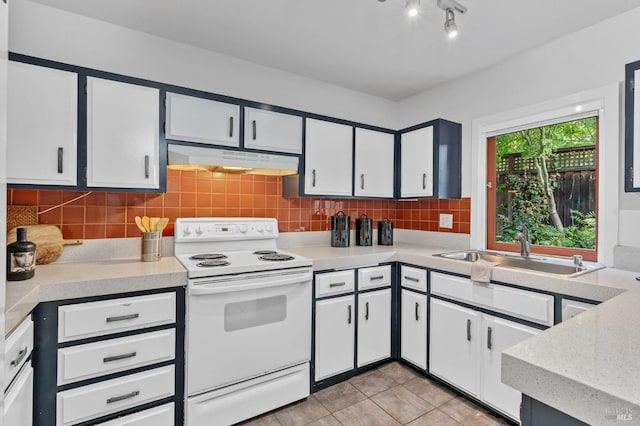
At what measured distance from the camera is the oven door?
5.69 ft

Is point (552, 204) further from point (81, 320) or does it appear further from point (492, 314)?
point (81, 320)

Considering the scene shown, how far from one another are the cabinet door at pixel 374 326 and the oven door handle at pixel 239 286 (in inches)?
22.9

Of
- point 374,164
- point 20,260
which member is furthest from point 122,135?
point 374,164

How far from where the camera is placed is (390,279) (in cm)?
254

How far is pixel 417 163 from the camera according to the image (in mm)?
2885

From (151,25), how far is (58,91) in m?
0.78

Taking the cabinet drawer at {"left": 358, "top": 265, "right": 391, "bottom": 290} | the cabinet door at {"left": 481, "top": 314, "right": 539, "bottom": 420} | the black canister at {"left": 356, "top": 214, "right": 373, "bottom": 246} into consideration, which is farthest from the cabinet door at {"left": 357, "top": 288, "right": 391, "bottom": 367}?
the cabinet door at {"left": 481, "top": 314, "right": 539, "bottom": 420}

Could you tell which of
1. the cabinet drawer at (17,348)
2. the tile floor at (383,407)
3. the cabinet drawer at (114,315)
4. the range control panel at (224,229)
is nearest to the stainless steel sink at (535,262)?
the tile floor at (383,407)

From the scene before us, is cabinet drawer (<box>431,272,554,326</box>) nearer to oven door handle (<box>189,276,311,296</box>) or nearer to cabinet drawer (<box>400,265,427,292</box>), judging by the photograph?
cabinet drawer (<box>400,265,427,292</box>)

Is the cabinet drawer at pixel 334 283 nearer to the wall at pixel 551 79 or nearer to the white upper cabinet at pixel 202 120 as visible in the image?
→ the white upper cabinet at pixel 202 120

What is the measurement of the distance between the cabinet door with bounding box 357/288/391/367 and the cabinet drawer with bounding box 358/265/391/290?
57 mm

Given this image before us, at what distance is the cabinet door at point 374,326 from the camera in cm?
238

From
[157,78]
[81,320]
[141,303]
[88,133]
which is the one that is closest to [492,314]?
[141,303]

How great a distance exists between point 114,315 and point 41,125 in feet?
3.47
